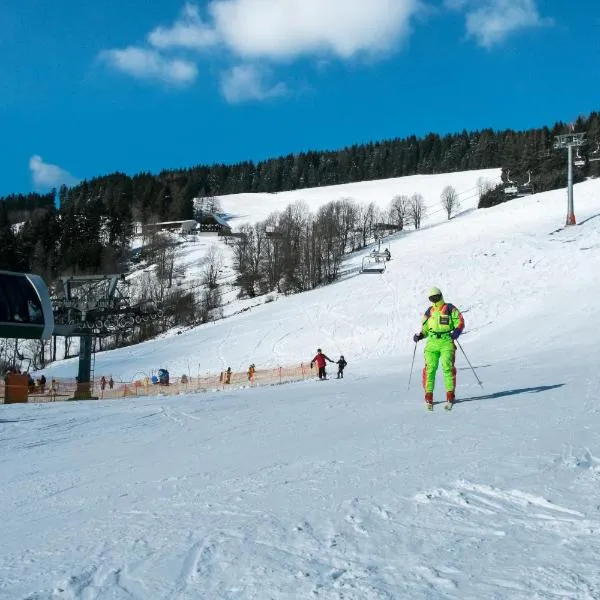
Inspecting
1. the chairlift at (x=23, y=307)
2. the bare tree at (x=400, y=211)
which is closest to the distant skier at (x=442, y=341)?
the chairlift at (x=23, y=307)

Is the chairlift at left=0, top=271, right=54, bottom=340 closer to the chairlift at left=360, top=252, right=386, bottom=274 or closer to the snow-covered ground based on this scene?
the snow-covered ground

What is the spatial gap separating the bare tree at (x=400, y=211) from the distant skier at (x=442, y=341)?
314 feet

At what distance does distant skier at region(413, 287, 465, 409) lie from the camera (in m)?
8.64

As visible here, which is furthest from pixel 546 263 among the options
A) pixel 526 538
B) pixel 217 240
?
pixel 217 240

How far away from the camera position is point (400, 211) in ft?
348

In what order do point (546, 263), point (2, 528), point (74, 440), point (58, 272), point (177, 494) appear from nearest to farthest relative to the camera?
1. point (2, 528)
2. point (177, 494)
3. point (74, 440)
4. point (546, 263)
5. point (58, 272)

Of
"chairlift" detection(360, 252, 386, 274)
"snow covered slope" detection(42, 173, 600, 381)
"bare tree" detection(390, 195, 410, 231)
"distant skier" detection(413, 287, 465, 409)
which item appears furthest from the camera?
"bare tree" detection(390, 195, 410, 231)

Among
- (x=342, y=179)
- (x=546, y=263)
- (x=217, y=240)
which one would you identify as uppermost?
(x=342, y=179)

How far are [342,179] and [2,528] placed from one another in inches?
6509

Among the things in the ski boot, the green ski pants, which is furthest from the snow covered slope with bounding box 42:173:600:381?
the ski boot

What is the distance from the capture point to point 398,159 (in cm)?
16362

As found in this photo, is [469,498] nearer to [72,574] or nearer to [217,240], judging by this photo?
[72,574]

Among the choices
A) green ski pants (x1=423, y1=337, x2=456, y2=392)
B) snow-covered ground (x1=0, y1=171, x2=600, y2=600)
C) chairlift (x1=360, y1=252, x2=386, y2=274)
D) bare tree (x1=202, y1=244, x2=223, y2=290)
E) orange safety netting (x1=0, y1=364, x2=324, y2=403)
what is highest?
bare tree (x1=202, y1=244, x2=223, y2=290)

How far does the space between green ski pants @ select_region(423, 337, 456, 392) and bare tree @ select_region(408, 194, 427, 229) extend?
96.1m
